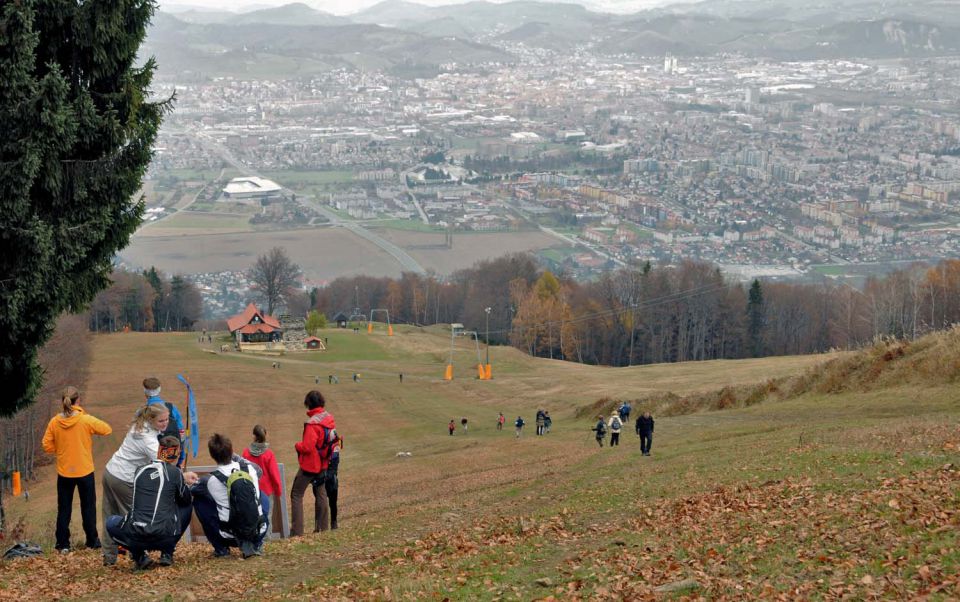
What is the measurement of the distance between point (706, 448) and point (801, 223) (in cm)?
15877

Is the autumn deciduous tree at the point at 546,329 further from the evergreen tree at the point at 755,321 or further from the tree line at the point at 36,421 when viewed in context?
the tree line at the point at 36,421

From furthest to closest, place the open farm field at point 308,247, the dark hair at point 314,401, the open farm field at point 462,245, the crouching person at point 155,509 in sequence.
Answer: the open farm field at point 462,245
the open farm field at point 308,247
the dark hair at point 314,401
the crouching person at point 155,509

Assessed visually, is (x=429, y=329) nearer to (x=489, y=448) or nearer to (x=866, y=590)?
(x=489, y=448)

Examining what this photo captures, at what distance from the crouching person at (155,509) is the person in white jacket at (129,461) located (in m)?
0.27

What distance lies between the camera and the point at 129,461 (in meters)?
12.7

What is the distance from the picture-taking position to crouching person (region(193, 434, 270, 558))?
12438mm

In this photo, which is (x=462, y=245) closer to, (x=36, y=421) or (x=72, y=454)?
(x=36, y=421)

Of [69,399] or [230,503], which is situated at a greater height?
[69,399]

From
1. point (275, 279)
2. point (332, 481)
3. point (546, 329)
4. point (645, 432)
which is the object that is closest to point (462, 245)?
point (275, 279)

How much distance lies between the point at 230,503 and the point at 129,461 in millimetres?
1269

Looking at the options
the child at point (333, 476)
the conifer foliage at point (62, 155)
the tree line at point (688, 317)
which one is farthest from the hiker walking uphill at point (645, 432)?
the tree line at point (688, 317)

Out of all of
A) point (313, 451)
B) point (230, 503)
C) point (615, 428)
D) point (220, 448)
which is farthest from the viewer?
point (615, 428)

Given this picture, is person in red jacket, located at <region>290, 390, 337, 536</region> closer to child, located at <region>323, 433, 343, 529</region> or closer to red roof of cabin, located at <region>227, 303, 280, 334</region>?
child, located at <region>323, 433, 343, 529</region>

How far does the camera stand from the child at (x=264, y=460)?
44.3 feet
